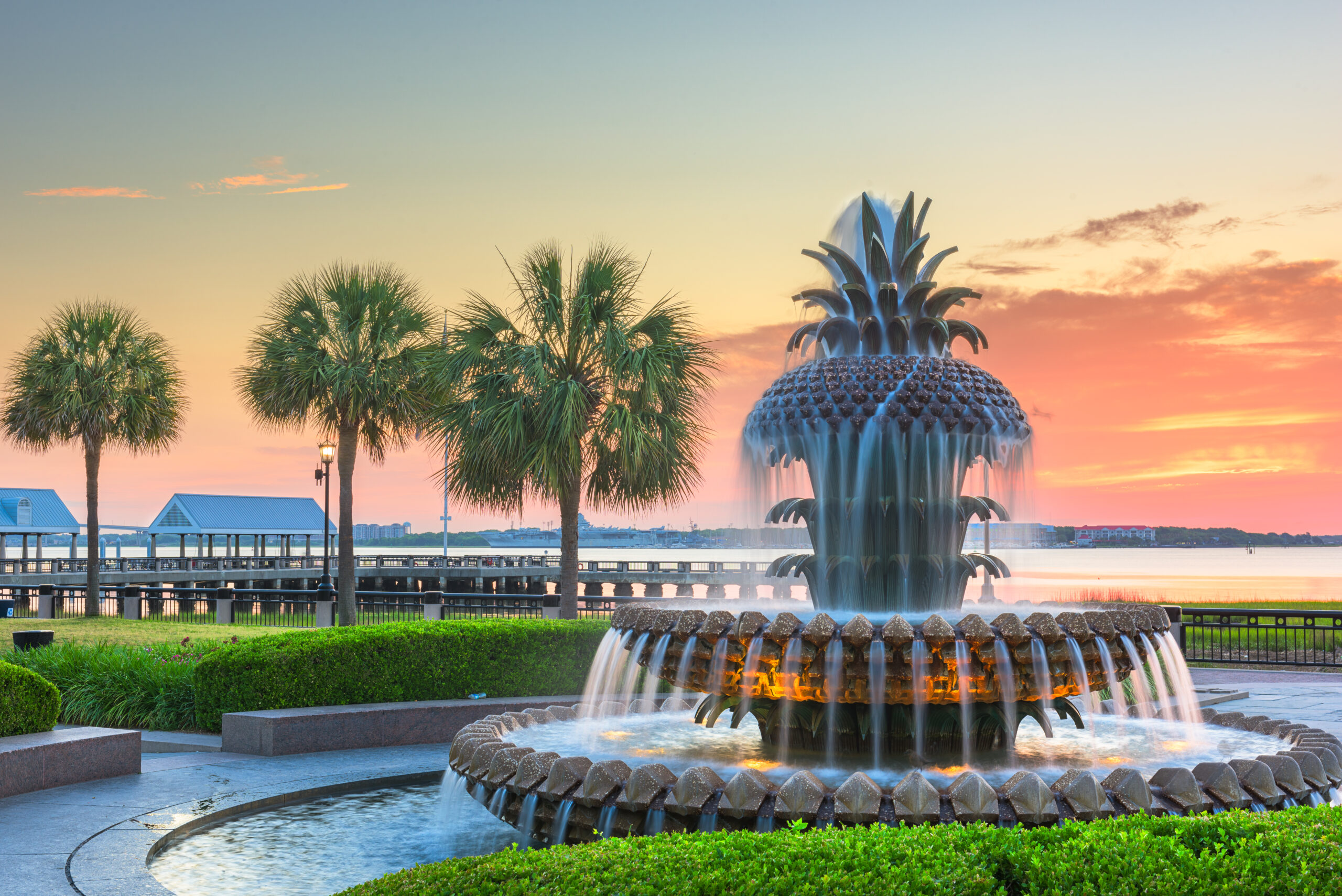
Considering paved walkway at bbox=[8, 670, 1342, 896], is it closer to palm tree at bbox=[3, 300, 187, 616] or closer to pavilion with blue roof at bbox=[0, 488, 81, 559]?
palm tree at bbox=[3, 300, 187, 616]

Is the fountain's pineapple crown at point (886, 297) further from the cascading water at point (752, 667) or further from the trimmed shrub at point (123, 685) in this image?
the trimmed shrub at point (123, 685)

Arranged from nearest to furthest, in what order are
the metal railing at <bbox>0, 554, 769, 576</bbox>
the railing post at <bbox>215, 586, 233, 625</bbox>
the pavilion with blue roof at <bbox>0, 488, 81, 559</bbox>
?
the railing post at <bbox>215, 586, 233, 625</bbox>
the metal railing at <bbox>0, 554, 769, 576</bbox>
the pavilion with blue roof at <bbox>0, 488, 81, 559</bbox>

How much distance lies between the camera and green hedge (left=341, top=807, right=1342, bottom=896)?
12.7 ft

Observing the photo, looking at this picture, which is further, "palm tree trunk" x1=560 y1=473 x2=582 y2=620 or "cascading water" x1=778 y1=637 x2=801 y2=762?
"palm tree trunk" x1=560 y1=473 x2=582 y2=620

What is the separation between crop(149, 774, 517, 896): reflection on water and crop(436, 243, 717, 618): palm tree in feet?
40.9

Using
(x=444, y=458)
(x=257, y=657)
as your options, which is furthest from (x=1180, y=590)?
(x=257, y=657)

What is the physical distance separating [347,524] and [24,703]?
785 inches

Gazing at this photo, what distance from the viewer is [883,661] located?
6215mm

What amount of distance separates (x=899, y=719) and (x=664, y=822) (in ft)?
6.19

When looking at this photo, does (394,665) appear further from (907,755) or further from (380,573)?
(380,573)

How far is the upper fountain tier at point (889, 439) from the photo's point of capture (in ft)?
23.9

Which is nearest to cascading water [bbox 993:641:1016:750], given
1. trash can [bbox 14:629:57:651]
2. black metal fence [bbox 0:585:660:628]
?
trash can [bbox 14:629:57:651]

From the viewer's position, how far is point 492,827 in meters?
7.59

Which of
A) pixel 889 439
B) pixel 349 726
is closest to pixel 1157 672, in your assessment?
pixel 889 439
